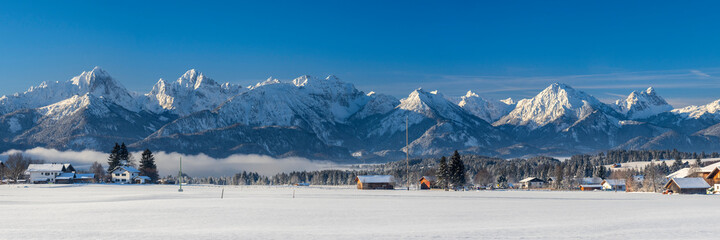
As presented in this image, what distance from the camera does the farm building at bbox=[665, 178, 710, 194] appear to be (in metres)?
120

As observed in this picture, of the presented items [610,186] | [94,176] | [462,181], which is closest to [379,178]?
[462,181]

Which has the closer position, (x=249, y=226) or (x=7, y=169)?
(x=249, y=226)

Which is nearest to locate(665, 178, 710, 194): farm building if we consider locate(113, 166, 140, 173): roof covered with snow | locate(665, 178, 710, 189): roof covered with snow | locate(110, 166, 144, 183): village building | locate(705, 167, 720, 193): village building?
locate(665, 178, 710, 189): roof covered with snow

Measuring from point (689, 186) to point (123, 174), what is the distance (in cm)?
13509

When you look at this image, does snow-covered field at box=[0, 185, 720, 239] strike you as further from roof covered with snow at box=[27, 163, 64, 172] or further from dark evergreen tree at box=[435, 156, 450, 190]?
roof covered with snow at box=[27, 163, 64, 172]

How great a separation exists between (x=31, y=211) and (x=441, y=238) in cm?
3884

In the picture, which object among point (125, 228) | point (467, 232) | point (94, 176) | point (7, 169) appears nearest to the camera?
point (467, 232)

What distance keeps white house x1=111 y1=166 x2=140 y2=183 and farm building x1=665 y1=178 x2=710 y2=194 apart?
127650 millimetres

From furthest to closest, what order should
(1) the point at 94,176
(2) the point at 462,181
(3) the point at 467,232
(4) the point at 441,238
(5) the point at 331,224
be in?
(1) the point at 94,176 < (2) the point at 462,181 < (5) the point at 331,224 < (3) the point at 467,232 < (4) the point at 441,238

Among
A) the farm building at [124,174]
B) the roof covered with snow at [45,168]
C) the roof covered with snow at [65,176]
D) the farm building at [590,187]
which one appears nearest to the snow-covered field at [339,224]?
the farm building at [124,174]

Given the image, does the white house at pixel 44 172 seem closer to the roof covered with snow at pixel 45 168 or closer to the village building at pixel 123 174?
the roof covered with snow at pixel 45 168

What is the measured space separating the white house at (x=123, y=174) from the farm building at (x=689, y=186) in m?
128

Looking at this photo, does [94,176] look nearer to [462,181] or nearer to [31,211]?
[462,181]

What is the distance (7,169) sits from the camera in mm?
171000
